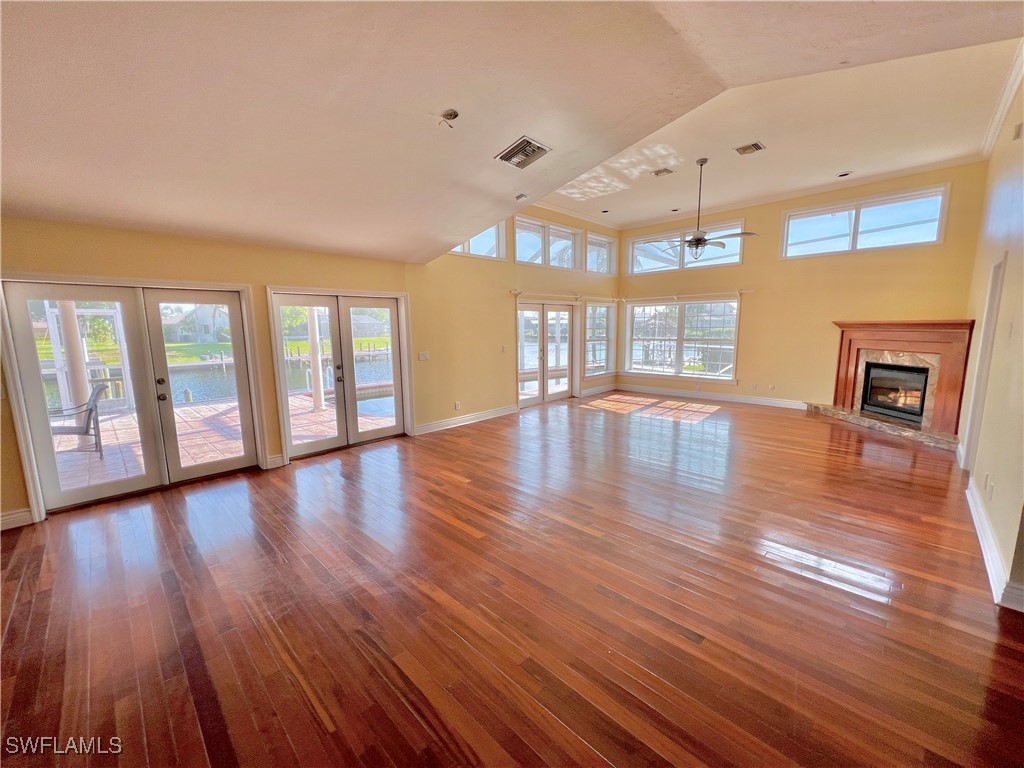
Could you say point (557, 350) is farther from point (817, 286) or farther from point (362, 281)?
point (817, 286)

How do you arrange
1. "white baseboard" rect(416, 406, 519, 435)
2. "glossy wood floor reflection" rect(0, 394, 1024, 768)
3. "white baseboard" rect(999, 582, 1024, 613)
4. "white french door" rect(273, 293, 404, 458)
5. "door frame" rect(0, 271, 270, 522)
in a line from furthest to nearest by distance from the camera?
1. "white baseboard" rect(416, 406, 519, 435)
2. "white french door" rect(273, 293, 404, 458)
3. "door frame" rect(0, 271, 270, 522)
4. "white baseboard" rect(999, 582, 1024, 613)
5. "glossy wood floor reflection" rect(0, 394, 1024, 768)

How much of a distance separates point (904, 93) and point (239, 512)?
6.90 meters

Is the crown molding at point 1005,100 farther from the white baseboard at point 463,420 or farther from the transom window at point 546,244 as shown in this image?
the white baseboard at point 463,420

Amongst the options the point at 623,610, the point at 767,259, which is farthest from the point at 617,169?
the point at 623,610

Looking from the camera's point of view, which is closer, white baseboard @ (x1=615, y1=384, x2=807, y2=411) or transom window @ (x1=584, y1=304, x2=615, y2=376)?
white baseboard @ (x1=615, y1=384, x2=807, y2=411)

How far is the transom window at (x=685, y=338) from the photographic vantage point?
7.58m

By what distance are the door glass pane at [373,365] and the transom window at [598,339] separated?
14.0 feet

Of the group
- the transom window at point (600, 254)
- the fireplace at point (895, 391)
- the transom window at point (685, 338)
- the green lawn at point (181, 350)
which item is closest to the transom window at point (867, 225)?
the transom window at point (685, 338)

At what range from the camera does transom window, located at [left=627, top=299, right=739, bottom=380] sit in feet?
24.9

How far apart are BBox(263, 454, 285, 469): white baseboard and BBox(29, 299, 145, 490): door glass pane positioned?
106cm

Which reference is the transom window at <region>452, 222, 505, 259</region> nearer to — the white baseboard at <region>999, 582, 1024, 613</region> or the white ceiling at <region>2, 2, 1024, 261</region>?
the white ceiling at <region>2, 2, 1024, 261</region>

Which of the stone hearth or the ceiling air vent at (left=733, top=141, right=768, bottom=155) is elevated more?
the ceiling air vent at (left=733, top=141, right=768, bottom=155)

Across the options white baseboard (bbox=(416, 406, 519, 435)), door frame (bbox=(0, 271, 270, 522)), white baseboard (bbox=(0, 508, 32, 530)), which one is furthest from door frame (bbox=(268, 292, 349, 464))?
white baseboard (bbox=(0, 508, 32, 530))

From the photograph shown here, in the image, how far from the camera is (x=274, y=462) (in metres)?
4.38
